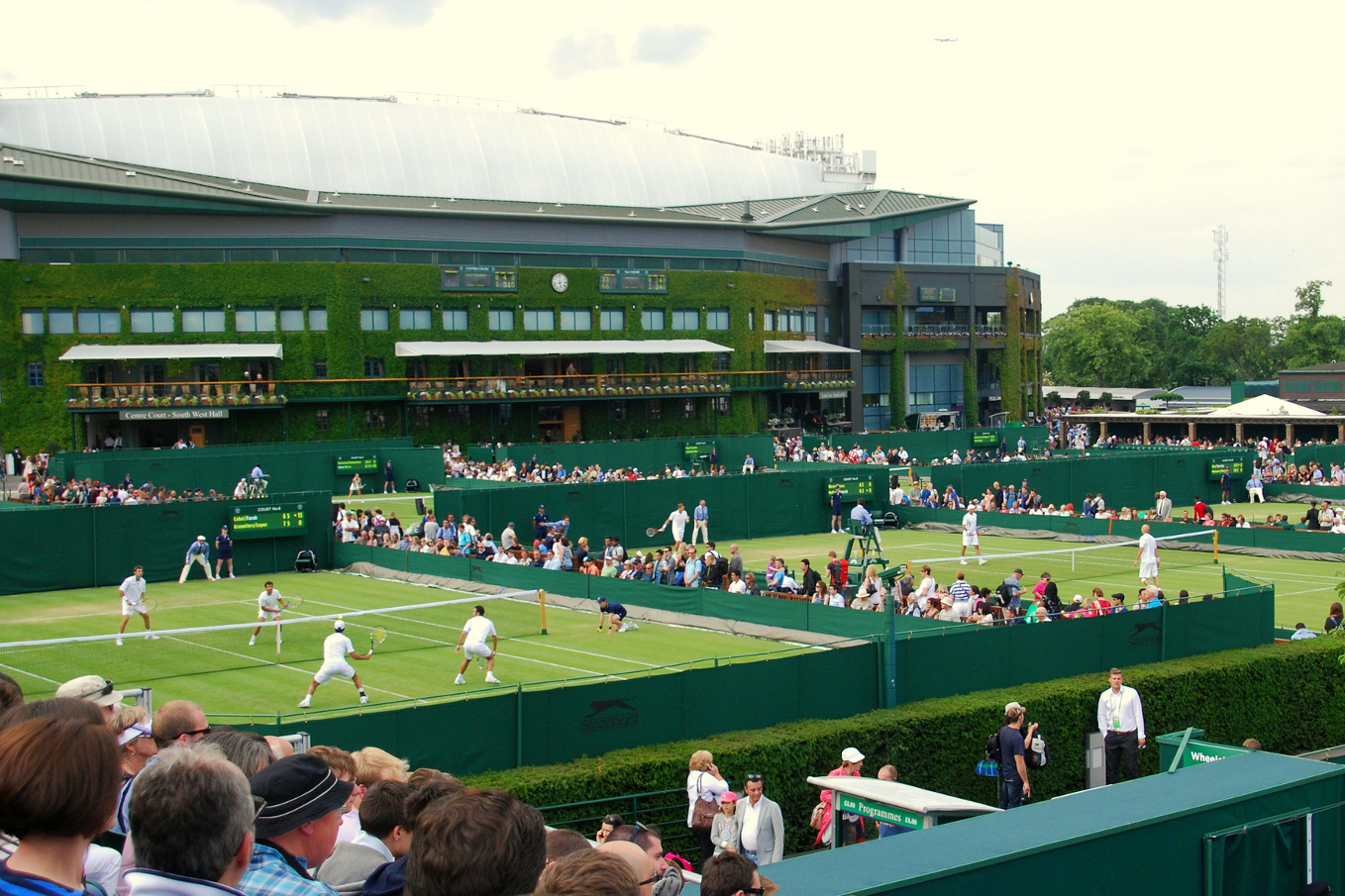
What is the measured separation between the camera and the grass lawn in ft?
104

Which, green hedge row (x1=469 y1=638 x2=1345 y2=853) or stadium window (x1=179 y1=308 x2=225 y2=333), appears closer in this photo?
green hedge row (x1=469 y1=638 x2=1345 y2=853)

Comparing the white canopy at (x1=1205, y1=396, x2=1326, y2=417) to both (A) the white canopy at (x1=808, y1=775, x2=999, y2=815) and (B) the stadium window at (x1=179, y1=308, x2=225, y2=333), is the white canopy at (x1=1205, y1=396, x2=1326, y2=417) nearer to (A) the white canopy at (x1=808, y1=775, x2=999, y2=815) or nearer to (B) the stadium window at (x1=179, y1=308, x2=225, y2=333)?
(B) the stadium window at (x1=179, y1=308, x2=225, y2=333)

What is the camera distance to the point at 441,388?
72.8 m

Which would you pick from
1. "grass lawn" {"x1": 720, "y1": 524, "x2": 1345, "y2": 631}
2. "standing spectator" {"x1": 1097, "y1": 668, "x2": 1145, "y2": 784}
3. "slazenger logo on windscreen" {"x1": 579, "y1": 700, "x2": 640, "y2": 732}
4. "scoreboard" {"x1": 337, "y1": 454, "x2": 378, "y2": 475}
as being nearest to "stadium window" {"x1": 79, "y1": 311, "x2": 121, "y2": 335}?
"scoreboard" {"x1": 337, "y1": 454, "x2": 378, "y2": 475}

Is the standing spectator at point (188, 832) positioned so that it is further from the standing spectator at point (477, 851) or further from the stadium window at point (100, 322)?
the stadium window at point (100, 322)

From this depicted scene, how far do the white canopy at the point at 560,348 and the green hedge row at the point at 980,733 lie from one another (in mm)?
56601

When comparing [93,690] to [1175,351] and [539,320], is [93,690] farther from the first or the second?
[1175,351]

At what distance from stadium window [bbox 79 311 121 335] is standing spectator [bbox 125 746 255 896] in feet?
229

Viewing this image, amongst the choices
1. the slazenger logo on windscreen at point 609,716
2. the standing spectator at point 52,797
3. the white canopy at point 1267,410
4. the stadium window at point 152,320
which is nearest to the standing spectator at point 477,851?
the standing spectator at point 52,797

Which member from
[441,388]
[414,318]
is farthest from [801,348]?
[414,318]

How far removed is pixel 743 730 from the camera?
55.8 feet

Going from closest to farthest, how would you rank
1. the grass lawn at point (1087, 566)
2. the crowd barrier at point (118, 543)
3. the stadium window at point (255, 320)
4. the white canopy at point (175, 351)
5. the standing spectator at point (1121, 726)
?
the standing spectator at point (1121, 726), the grass lawn at point (1087, 566), the crowd barrier at point (118, 543), the white canopy at point (175, 351), the stadium window at point (255, 320)

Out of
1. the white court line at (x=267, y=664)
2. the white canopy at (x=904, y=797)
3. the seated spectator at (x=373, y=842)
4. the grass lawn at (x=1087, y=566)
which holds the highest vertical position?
the seated spectator at (x=373, y=842)

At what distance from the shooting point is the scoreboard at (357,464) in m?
50.8
